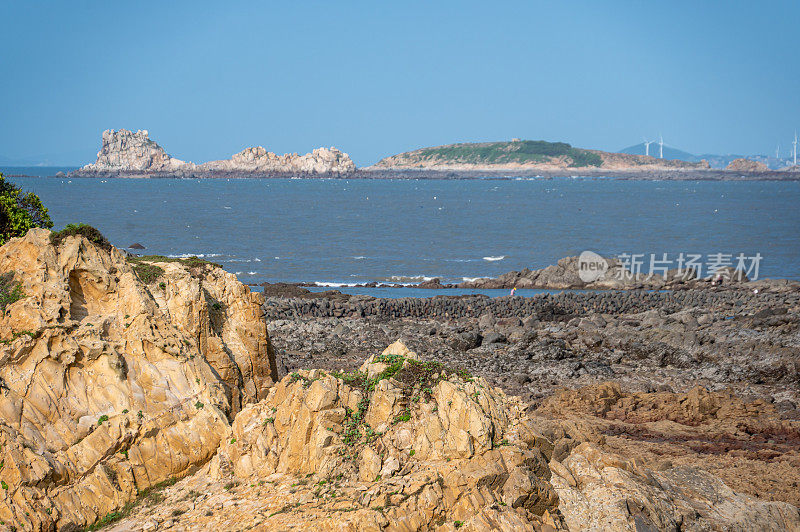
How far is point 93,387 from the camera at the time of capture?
39.9 feet

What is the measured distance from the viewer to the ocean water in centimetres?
6138

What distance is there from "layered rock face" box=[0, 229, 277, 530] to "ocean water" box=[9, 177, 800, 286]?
1515 inches

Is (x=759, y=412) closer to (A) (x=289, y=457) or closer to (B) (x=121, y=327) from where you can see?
(A) (x=289, y=457)

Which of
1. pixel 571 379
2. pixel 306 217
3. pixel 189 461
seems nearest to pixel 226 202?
pixel 306 217

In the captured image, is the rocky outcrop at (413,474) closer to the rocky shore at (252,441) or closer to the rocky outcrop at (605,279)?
the rocky shore at (252,441)

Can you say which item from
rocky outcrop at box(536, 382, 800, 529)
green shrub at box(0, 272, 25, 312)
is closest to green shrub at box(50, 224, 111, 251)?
green shrub at box(0, 272, 25, 312)

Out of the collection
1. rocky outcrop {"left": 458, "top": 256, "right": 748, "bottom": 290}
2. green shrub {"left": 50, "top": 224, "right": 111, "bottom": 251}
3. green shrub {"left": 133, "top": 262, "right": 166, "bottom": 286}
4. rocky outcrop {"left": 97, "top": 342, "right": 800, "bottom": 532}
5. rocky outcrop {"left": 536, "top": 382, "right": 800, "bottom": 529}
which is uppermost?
green shrub {"left": 50, "top": 224, "right": 111, "bottom": 251}

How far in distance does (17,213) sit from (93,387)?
10744 mm

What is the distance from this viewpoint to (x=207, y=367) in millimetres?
13352

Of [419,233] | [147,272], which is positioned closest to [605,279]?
[419,233]

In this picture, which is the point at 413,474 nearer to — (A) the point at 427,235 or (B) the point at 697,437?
(B) the point at 697,437

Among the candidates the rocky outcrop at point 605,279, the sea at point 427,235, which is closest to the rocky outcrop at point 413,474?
the sea at point 427,235

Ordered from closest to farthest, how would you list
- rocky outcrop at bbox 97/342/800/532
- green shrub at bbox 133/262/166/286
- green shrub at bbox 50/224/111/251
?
rocky outcrop at bbox 97/342/800/532 → green shrub at bbox 50/224/111/251 → green shrub at bbox 133/262/166/286

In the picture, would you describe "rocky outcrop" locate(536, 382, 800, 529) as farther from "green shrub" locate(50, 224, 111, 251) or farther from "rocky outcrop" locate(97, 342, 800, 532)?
"green shrub" locate(50, 224, 111, 251)
